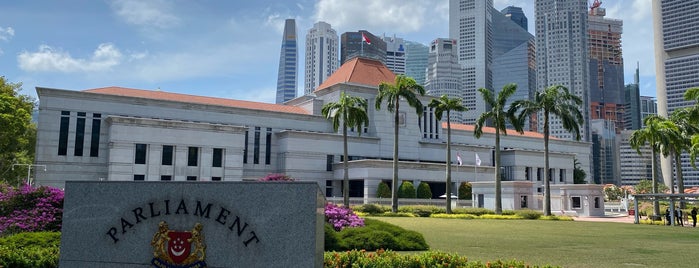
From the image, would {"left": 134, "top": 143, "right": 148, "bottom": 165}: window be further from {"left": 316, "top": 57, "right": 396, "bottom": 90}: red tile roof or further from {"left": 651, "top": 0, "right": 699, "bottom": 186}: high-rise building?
{"left": 651, "top": 0, "right": 699, "bottom": 186}: high-rise building

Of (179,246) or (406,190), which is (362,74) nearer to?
(406,190)

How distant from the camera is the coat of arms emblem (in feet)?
28.3

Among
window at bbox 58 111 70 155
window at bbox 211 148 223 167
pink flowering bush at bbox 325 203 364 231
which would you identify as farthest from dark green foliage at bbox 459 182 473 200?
pink flowering bush at bbox 325 203 364 231

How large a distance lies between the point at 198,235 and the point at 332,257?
12.8ft

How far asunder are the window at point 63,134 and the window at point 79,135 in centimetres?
95

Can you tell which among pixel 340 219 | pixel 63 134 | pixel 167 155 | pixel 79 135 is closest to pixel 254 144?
pixel 167 155

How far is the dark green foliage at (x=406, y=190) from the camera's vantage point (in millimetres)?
64250

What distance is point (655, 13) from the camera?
620 ft

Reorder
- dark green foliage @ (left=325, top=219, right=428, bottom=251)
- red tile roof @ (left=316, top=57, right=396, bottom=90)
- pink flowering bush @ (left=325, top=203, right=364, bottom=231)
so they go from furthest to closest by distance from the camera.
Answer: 1. red tile roof @ (left=316, top=57, right=396, bottom=90)
2. pink flowering bush @ (left=325, top=203, right=364, bottom=231)
3. dark green foliage @ (left=325, top=219, right=428, bottom=251)

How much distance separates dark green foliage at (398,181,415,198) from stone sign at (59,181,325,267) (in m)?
56.0

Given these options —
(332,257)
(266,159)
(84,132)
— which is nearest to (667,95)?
(266,159)

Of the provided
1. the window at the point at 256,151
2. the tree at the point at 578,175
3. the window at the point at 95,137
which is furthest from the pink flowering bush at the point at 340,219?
the tree at the point at 578,175

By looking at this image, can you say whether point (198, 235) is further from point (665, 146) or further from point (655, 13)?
point (655, 13)

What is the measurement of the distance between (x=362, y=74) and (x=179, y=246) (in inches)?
2709
